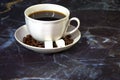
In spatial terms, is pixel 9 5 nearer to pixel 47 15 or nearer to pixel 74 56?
pixel 47 15

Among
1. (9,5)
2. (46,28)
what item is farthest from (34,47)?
(9,5)

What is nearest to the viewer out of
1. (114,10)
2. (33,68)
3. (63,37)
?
(33,68)

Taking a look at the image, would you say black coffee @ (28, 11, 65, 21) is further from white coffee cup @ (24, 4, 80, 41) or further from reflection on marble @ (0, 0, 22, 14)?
reflection on marble @ (0, 0, 22, 14)

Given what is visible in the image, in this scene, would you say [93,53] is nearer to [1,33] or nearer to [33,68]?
[33,68]

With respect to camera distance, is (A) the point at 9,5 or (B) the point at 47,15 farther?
(A) the point at 9,5

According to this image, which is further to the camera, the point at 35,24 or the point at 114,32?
the point at 114,32

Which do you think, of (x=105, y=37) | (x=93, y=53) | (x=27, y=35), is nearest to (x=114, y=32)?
(x=105, y=37)

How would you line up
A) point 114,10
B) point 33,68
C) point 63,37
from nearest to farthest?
point 33,68
point 63,37
point 114,10
